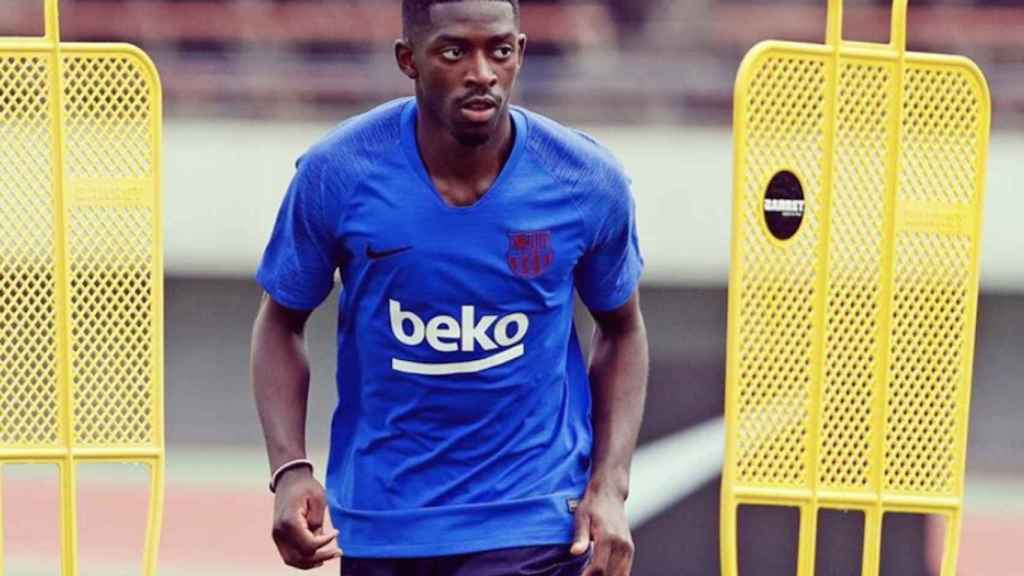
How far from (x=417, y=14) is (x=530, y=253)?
0.42m

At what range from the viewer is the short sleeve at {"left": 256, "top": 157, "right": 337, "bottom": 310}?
10.8 feet

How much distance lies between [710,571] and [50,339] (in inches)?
215

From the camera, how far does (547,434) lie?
3.39 metres

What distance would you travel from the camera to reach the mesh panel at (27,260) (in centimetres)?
405

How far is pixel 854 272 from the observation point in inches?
161

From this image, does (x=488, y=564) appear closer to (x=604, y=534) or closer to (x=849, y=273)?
(x=604, y=534)

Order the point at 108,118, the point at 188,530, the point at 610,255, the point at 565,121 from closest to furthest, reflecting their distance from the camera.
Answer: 1. the point at 610,255
2. the point at 108,118
3. the point at 188,530
4. the point at 565,121

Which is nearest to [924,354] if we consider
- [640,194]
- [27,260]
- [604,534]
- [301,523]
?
[604,534]

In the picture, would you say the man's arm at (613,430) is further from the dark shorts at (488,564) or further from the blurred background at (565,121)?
the blurred background at (565,121)

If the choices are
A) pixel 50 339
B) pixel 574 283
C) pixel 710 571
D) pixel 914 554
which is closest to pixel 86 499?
pixel 710 571

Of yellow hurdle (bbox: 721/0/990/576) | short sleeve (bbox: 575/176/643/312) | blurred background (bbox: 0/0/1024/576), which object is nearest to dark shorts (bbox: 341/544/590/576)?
short sleeve (bbox: 575/176/643/312)

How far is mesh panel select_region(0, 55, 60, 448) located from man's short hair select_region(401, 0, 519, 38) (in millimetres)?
1037

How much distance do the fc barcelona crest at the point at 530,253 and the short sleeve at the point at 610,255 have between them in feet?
0.30

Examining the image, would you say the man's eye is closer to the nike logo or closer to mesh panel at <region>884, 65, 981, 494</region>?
the nike logo
